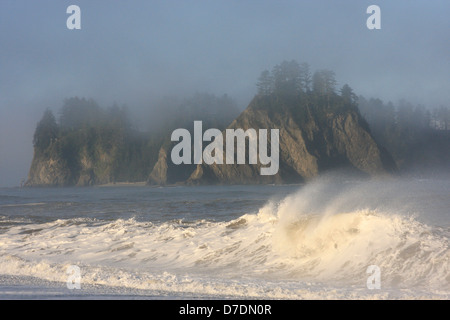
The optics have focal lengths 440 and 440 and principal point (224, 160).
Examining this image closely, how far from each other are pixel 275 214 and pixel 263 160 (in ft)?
204

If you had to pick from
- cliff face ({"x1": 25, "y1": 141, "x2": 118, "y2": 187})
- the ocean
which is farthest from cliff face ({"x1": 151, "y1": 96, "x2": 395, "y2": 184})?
the ocean

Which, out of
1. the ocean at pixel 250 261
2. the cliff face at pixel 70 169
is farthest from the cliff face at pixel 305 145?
the ocean at pixel 250 261

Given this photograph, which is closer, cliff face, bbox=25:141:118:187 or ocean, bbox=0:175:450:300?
ocean, bbox=0:175:450:300

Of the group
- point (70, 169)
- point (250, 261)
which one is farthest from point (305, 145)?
point (250, 261)

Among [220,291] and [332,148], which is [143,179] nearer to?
[332,148]

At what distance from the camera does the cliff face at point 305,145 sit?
237 feet

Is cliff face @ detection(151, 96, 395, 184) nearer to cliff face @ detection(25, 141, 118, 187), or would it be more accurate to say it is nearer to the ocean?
cliff face @ detection(25, 141, 118, 187)

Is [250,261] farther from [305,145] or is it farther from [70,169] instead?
[70,169]

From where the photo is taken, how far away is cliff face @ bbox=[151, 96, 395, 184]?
72188 mm

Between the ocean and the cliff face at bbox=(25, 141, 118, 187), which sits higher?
the ocean

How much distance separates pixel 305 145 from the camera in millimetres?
73125

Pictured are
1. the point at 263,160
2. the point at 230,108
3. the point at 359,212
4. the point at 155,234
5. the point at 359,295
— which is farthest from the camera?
the point at 230,108

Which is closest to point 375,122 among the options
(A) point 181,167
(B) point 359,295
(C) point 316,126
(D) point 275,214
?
(C) point 316,126

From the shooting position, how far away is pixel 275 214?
13.7 meters
